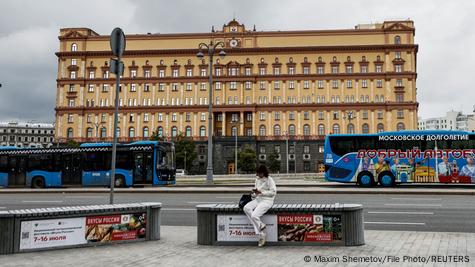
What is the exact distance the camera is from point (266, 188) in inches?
328

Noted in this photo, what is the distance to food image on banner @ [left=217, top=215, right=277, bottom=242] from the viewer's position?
8.33m

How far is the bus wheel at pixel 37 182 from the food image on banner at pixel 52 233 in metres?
23.8

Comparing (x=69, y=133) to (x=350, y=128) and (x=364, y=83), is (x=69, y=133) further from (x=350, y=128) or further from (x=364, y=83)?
(x=364, y=83)

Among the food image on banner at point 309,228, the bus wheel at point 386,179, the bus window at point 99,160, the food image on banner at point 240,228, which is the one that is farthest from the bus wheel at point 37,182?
the food image on banner at point 309,228

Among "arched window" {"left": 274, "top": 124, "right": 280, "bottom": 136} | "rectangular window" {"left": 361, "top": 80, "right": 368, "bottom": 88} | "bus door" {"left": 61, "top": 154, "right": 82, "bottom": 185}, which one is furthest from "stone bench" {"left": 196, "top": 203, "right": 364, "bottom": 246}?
"rectangular window" {"left": 361, "top": 80, "right": 368, "bottom": 88}

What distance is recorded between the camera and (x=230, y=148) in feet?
285

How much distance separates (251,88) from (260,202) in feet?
268

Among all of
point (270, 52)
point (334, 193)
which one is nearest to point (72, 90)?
point (270, 52)

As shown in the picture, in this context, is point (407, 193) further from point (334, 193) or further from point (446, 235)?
point (446, 235)

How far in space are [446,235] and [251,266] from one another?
5100mm

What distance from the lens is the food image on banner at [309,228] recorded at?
819 cm

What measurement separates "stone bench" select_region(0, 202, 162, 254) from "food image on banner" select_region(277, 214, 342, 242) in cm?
283

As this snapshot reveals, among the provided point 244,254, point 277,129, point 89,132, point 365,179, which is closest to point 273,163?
point 277,129

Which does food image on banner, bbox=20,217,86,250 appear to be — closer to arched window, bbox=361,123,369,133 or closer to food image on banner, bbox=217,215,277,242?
food image on banner, bbox=217,215,277,242
